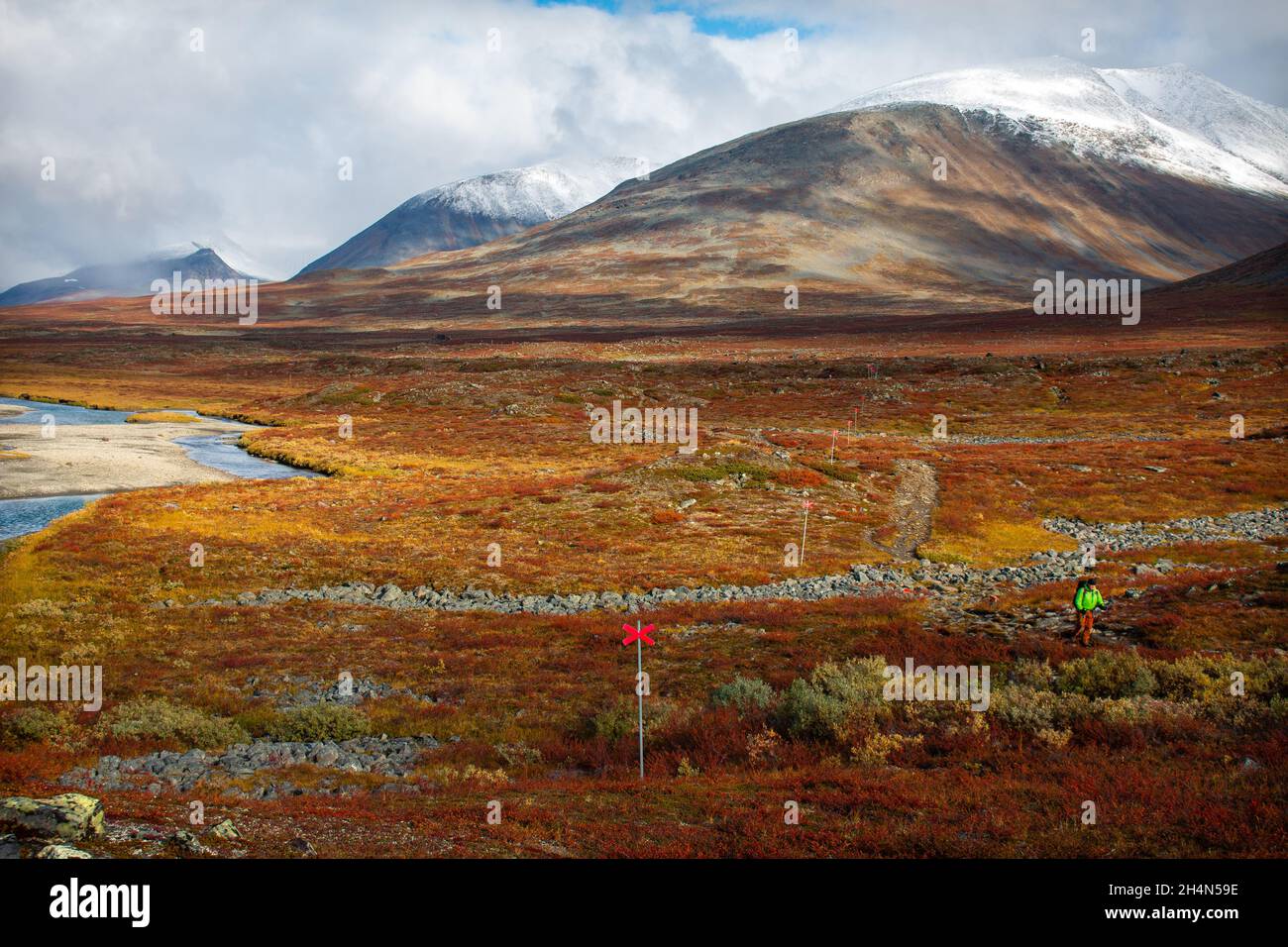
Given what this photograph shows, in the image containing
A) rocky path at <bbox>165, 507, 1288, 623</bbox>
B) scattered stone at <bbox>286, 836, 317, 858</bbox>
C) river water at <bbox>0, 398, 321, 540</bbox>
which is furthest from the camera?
river water at <bbox>0, 398, 321, 540</bbox>

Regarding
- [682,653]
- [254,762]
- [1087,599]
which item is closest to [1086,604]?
[1087,599]

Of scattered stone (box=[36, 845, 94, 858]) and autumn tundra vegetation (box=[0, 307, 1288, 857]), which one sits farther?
autumn tundra vegetation (box=[0, 307, 1288, 857])

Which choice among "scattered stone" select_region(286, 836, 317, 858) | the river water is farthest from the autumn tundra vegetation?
the river water

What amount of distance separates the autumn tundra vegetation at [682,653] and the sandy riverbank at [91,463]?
23.1 feet

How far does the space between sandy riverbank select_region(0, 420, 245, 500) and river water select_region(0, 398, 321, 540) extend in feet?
5.10

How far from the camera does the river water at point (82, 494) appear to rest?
50938 millimetres

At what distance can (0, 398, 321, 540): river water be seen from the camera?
5094 centimetres

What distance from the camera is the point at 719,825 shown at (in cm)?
1244

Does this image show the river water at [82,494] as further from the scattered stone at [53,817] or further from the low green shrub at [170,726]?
the scattered stone at [53,817]

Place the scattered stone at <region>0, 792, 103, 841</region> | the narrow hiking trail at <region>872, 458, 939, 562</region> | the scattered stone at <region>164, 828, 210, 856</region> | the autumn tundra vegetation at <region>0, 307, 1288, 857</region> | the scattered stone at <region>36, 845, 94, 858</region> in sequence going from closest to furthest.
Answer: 1. the scattered stone at <region>36, 845, 94, 858</region>
2. the scattered stone at <region>0, 792, 103, 841</region>
3. the scattered stone at <region>164, 828, 210, 856</region>
4. the autumn tundra vegetation at <region>0, 307, 1288, 857</region>
5. the narrow hiking trail at <region>872, 458, 939, 562</region>

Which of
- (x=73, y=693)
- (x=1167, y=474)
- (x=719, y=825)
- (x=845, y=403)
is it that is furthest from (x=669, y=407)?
(x=719, y=825)

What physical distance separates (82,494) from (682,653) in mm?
55619

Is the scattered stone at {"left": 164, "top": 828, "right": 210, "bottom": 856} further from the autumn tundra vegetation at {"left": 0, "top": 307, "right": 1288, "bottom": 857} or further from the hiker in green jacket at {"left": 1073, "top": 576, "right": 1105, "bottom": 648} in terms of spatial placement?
the hiker in green jacket at {"left": 1073, "top": 576, "right": 1105, "bottom": 648}

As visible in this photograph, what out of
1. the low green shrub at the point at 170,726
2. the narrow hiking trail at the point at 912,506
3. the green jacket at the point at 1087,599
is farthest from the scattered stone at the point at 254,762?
the narrow hiking trail at the point at 912,506
